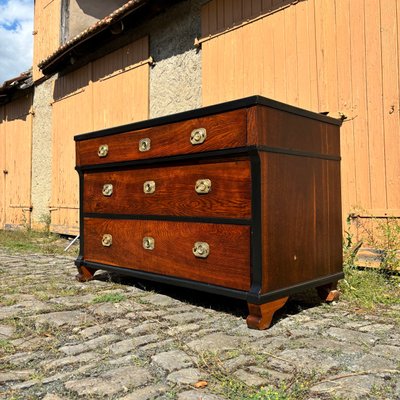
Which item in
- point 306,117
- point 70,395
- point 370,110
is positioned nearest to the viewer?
point 70,395

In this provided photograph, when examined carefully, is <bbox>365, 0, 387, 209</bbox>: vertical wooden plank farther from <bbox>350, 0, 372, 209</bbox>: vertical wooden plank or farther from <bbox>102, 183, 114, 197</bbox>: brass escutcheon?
<bbox>102, 183, 114, 197</bbox>: brass escutcheon

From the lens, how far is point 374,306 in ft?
9.00

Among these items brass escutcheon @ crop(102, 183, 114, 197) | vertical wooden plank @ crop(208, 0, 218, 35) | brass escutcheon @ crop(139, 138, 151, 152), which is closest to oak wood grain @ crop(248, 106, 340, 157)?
brass escutcheon @ crop(139, 138, 151, 152)

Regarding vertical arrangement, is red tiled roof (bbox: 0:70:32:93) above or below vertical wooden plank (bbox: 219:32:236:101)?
above

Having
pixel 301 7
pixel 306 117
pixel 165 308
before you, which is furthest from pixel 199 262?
pixel 301 7

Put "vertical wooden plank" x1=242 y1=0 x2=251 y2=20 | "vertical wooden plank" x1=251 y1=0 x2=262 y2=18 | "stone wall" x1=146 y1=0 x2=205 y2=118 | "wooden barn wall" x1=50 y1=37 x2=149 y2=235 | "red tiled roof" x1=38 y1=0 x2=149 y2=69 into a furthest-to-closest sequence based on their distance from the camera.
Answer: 1. "wooden barn wall" x1=50 y1=37 x2=149 y2=235
2. "red tiled roof" x1=38 y1=0 x2=149 y2=69
3. "stone wall" x1=146 y1=0 x2=205 y2=118
4. "vertical wooden plank" x1=242 y1=0 x2=251 y2=20
5. "vertical wooden plank" x1=251 y1=0 x2=262 y2=18

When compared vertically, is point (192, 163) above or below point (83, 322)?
above

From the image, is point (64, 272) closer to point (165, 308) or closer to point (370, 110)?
point (165, 308)

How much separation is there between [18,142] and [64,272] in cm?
639

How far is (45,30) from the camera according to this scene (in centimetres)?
895

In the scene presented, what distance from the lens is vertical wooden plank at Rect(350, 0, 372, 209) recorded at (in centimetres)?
361

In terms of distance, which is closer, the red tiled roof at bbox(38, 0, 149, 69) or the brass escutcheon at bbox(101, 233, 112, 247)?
the brass escutcheon at bbox(101, 233, 112, 247)

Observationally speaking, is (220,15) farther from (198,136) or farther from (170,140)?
(198,136)

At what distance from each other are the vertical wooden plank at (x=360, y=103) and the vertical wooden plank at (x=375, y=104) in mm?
37
